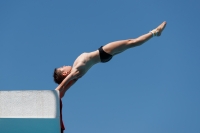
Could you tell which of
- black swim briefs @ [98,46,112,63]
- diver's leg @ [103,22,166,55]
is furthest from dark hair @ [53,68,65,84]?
diver's leg @ [103,22,166,55]

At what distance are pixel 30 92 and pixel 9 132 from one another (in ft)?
3.08

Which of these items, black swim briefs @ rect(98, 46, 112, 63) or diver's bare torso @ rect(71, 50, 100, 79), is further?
black swim briefs @ rect(98, 46, 112, 63)

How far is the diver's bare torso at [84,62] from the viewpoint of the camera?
24.6 ft

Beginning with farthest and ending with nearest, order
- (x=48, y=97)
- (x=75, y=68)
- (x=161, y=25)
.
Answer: (x=161, y=25) → (x=75, y=68) → (x=48, y=97)

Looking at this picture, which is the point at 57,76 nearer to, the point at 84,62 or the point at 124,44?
the point at 84,62

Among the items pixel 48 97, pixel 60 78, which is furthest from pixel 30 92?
pixel 60 78

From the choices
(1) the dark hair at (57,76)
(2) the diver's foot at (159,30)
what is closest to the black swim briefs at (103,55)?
(1) the dark hair at (57,76)

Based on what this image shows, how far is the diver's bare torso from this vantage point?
7508mm

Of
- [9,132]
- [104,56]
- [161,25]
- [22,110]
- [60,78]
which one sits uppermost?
[161,25]

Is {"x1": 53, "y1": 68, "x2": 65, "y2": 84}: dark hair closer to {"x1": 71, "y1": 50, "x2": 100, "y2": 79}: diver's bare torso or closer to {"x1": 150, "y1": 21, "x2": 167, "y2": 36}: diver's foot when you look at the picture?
{"x1": 71, "y1": 50, "x2": 100, "y2": 79}: diver's bare torso

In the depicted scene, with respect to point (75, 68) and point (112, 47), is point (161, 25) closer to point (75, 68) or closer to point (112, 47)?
point (112, 47)

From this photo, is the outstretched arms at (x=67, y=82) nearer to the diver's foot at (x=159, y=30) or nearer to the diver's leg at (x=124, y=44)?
the diver's leg at (x=124, y=44)

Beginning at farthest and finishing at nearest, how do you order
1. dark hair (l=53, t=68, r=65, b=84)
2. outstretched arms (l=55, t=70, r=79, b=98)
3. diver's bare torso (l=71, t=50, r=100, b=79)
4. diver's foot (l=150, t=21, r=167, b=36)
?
1. diver's foot (l=150, t=21, r=167, b=36)
2. dark hair (l=53, t=68, r=65, b=84)
3. diver's bare torso (l=71, t=50, r=100, b=79)
4. outstretched arms (l=55, t=70, r=79, b=98)

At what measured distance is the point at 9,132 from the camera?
6379 millimetres
